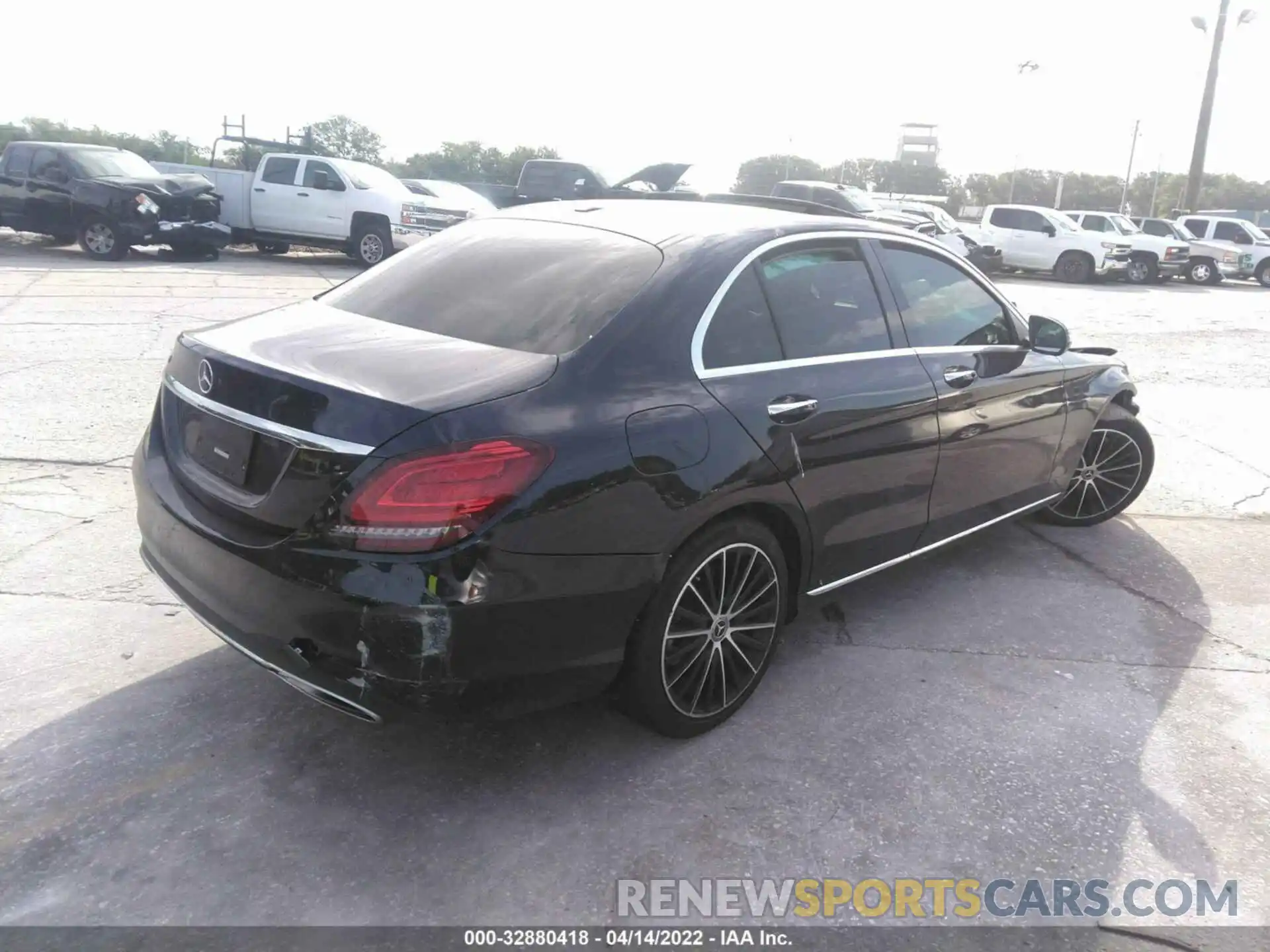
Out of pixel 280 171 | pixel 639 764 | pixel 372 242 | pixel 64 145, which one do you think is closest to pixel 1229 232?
pixel 372 242

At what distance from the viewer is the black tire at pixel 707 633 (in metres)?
3.15

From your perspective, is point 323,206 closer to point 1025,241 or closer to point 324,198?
point 324,198

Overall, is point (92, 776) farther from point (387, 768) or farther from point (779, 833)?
point (779, 833)

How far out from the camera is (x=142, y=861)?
2.75m

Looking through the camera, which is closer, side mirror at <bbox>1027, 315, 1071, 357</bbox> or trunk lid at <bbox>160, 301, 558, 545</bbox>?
trunk lid at <bbox>160, 301, 558, 545</bbox>

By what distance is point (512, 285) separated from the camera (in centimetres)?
349

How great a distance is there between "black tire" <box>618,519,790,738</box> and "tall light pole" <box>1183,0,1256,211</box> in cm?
3613

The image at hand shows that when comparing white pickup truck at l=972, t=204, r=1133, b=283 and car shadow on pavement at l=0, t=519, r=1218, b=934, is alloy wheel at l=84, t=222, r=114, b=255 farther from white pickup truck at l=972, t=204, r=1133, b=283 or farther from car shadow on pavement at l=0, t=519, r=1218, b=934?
white pickup truck at l=972, t=204, r=1133, b=283

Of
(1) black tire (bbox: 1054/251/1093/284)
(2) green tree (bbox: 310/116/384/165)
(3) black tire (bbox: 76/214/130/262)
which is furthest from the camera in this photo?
(2) green tree (bbox: 310/116/384/165)

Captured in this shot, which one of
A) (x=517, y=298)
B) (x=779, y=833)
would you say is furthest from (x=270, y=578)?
(x=779, y=833)

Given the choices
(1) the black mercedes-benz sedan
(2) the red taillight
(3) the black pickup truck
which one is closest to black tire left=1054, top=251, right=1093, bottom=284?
(3) the black pickup truck

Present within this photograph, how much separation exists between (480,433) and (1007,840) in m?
1.97

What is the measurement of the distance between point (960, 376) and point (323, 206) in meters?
15.9

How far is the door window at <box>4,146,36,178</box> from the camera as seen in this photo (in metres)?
17.2
